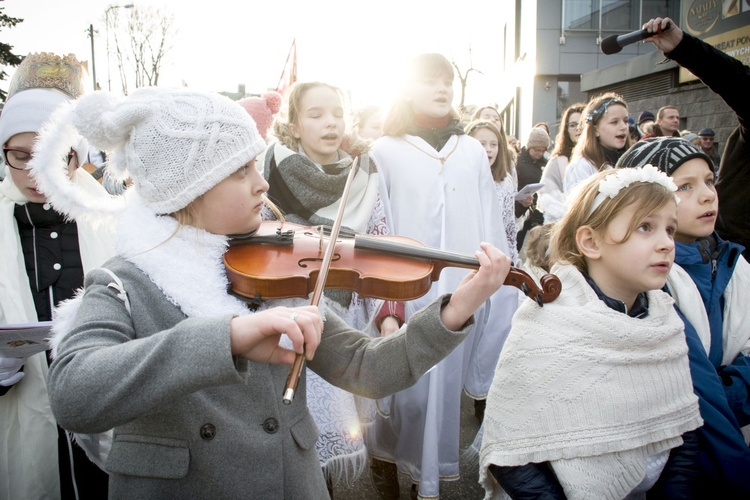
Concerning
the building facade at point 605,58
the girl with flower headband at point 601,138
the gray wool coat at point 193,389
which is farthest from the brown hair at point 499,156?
the building facade at point 605,58

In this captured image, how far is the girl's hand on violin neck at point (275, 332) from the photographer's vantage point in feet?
3.06

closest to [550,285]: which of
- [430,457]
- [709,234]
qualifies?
[709,234]

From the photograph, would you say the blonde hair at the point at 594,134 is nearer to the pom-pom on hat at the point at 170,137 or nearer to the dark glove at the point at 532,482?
the dark glove at the point at 532,482

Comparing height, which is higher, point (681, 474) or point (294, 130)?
point (294, 130)

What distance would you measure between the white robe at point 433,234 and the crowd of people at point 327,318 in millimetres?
14

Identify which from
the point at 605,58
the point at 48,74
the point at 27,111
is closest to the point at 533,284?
the point at 27,111

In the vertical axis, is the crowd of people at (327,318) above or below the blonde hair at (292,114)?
below

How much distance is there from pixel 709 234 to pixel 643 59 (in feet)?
42.4

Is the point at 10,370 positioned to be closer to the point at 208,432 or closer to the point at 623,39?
the point at 208,432

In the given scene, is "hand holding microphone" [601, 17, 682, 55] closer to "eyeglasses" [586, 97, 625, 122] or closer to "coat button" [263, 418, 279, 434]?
"eyeglasses" [586, 97, 625, 122]

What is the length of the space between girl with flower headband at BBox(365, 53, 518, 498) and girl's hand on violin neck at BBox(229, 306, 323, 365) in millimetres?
1855

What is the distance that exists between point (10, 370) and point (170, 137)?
4.12 ft

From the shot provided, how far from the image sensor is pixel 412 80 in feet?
9.95

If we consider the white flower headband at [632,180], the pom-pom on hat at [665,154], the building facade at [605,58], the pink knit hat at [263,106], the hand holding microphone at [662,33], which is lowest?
the white flower headband at [632,180]
